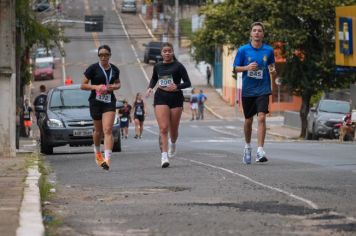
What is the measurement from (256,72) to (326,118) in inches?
956

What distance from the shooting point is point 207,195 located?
11531 millimetres

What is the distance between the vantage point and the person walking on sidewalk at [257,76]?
15.8m

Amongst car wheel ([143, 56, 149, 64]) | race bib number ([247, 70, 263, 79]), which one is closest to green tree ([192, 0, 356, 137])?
race bib number ([247, 70, 263, 79])

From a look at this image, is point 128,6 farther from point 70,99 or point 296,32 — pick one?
point 70,99

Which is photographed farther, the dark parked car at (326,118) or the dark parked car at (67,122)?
the dark parked car at (326,118)

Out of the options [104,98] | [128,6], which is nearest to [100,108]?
[104,98]

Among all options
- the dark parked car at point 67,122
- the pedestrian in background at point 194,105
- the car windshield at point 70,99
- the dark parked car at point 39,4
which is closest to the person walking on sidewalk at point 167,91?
the dark parked car at point 67,122

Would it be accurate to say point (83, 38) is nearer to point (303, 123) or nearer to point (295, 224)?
point (303, 123)

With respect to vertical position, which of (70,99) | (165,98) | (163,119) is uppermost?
(165,98)

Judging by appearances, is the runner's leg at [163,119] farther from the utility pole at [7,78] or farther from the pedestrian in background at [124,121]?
the pedestrian in background at [124,121]

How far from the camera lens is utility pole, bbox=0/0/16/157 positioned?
20016 millimetres

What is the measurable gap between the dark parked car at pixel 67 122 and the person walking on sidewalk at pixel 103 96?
7250 millimetres

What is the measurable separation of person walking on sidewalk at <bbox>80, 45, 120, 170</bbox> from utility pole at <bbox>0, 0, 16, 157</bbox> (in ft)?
13.5

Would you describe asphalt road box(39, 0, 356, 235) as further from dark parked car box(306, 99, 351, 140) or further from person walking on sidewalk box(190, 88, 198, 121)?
person walking on sidewalk box(190, 88, 198, 121)
